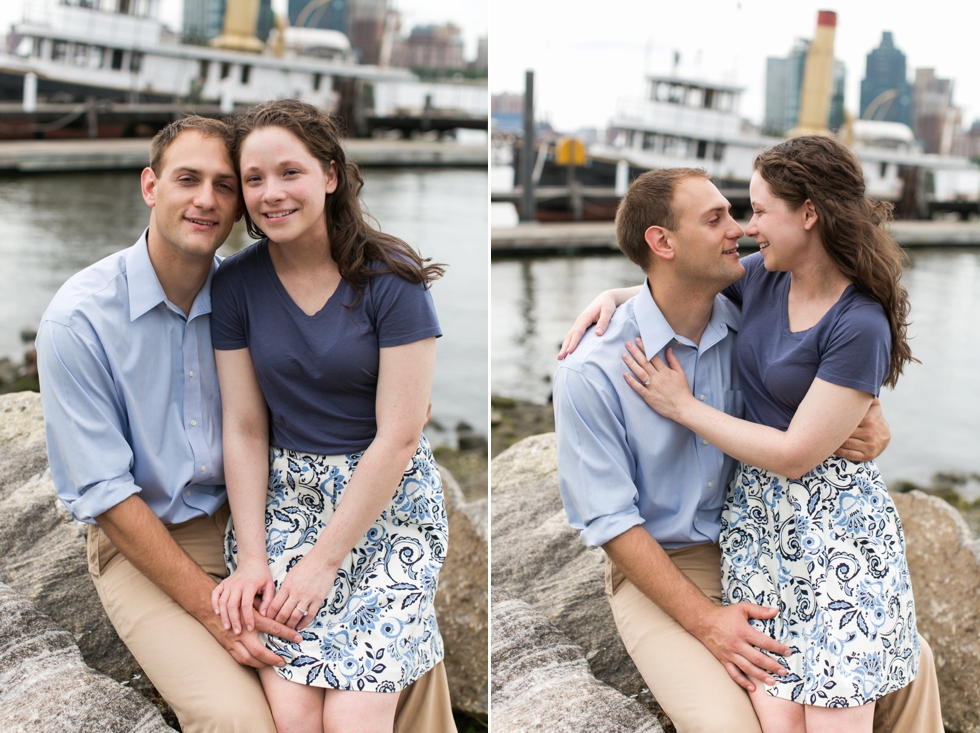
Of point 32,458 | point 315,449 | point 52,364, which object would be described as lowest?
point 32,458

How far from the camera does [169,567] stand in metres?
1.96

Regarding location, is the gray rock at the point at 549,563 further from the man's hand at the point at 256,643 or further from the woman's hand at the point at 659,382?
the man's hand at the point at 256,643

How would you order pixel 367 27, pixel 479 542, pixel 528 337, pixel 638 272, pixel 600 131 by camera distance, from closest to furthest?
pixel 479 542
pixel 528 337
pixel 638 272
pixel 600 131
pixel 367 27

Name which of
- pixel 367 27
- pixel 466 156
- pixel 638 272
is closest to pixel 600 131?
pixel 466 156

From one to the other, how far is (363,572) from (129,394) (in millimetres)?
644

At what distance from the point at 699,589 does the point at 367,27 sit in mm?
59388

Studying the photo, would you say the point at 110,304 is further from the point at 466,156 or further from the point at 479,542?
the point at 466,156

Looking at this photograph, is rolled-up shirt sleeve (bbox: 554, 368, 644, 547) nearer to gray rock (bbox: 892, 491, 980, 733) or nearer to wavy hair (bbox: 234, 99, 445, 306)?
wavy hair (bbox: 234, 99, 445, 306)

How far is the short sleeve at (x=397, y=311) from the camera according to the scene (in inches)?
79.4

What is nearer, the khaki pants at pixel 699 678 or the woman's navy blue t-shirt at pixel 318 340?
the khaki pants at pixel 699 678

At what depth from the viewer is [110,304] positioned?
6.57ft

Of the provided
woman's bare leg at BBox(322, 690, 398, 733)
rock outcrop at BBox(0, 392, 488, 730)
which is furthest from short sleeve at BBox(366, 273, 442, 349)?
rock outcrop at BBox(0, 392, 488, 730)

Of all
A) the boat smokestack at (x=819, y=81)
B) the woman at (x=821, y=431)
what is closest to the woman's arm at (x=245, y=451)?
the woman at (x=821, y=431)

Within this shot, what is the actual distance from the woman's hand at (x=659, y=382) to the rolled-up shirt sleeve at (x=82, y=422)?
44.0 inches
